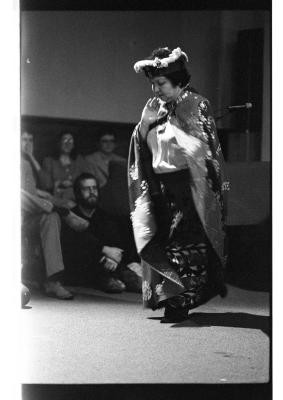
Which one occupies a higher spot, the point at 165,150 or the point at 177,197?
the point at 165,150

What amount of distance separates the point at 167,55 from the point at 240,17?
0.32 m

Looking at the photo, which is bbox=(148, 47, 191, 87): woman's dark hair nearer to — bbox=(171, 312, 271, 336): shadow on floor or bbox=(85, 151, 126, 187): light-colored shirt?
bbox=(85, 151, 126, 187): light-colored shirt

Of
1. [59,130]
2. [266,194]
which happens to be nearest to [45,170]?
[59,130]

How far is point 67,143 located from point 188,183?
1.66 feet

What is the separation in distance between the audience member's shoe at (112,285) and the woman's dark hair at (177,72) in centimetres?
82

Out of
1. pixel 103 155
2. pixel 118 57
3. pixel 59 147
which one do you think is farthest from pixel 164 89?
pixel 59 147

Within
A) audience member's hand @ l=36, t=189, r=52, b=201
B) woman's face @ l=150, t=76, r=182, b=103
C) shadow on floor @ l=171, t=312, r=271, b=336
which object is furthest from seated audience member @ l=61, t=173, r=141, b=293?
woman's face @ l=150, t=76, r=182, b=103

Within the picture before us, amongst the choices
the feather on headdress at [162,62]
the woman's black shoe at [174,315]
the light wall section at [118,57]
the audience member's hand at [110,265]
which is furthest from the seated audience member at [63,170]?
the woman's black shoe at [174,315]

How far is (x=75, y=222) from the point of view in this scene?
3.19m

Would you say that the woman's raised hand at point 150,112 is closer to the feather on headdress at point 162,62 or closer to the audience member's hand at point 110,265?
the feather on headdress at point 162,62

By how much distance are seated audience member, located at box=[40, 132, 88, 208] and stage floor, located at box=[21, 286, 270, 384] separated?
0.39 m

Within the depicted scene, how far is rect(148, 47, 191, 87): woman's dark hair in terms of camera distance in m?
3.15

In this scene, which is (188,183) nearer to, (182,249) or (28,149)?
(182,249)
